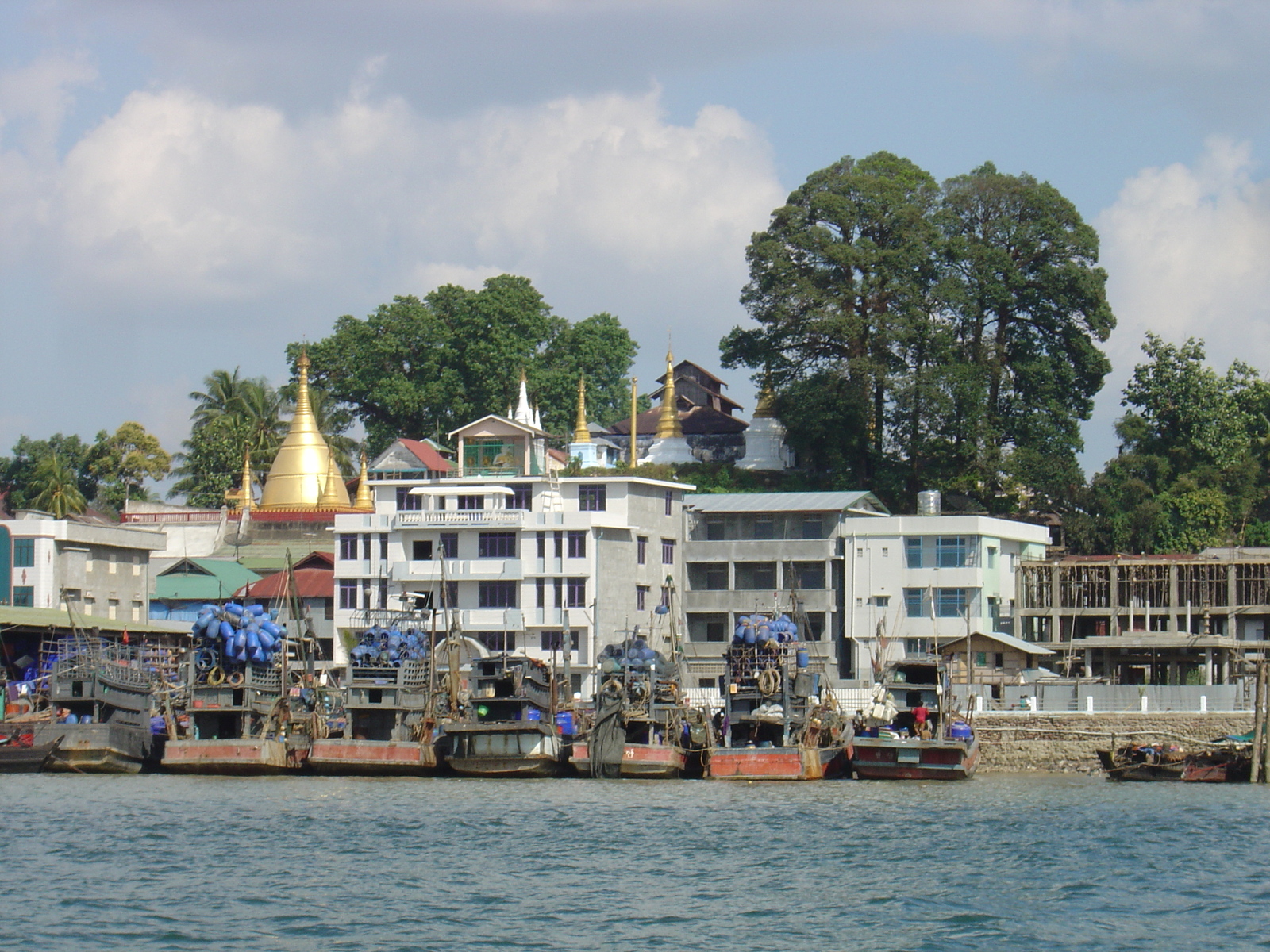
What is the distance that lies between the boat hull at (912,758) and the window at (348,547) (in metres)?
33.0

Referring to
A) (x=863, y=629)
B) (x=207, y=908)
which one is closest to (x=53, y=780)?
(x=207, y=908)

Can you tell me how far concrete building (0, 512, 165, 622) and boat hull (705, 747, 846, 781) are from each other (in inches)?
1444

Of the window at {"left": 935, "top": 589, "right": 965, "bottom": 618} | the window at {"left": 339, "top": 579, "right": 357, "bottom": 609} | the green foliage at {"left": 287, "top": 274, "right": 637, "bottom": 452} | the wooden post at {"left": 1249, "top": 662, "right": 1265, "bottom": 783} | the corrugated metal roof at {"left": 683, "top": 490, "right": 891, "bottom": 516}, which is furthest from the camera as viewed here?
the green foliage at {"left": 287, "top": 274, "right": 637, "bottom": 452}

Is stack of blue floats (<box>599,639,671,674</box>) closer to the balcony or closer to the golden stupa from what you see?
the balcony

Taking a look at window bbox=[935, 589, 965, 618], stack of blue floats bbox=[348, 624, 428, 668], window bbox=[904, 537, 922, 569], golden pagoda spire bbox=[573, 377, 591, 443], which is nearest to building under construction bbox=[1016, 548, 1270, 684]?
window bbox=[935, 589, 965, 618]

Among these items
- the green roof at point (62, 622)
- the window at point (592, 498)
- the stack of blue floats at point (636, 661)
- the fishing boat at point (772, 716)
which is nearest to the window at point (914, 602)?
the window at point (592, 498)

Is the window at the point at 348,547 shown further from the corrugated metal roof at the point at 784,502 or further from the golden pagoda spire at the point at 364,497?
the golden pagoda spire at the point at 364,497

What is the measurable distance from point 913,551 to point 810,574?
4848 millimetres

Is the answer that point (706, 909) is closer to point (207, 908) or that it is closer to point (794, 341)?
point (207, 908)

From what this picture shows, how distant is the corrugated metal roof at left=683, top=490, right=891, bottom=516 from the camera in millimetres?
85062

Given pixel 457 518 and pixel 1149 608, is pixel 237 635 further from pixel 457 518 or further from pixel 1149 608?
pixel 1149 608

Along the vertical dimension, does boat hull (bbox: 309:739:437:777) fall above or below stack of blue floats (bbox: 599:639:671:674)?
below

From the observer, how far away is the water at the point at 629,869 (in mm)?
32406

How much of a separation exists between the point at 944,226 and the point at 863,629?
78.5 ft
